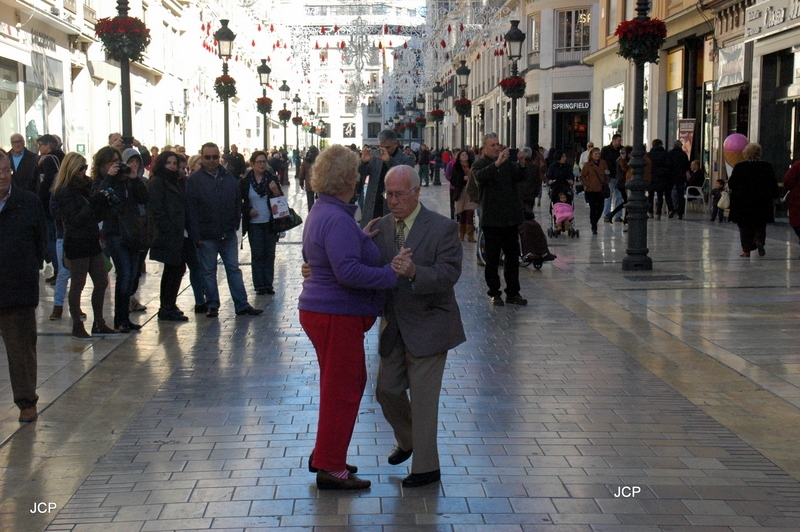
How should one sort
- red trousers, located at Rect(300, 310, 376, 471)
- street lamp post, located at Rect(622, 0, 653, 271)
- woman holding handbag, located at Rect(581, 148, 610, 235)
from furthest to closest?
woman holding handbag, located at Rect(581, 148, 610, 235) < street lamp post, located at Rect(622, 0, 653, 271) < red trousers, located at Rect(300, 310, 376, 471)

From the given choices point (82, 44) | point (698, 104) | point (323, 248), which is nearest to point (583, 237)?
point (698, 104)

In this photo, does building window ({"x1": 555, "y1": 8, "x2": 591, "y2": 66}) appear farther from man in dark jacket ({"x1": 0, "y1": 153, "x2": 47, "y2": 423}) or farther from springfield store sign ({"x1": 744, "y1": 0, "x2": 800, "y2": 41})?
man in dark jacket ({"x1": 0, "y1": 153, "x2": 47, "y2": 423})

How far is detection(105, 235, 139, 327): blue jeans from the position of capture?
32.2 ft

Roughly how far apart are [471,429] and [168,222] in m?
5.33

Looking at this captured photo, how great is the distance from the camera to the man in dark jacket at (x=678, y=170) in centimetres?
2281

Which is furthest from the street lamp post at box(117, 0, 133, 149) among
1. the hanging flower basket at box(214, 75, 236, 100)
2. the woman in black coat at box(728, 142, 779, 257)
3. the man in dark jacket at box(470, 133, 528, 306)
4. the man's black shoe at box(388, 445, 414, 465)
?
the hanging flower basket at box(214, 75, 236, 100)

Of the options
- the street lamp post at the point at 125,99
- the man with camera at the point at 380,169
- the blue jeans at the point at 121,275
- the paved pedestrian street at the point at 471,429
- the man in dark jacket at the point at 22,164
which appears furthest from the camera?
the street lamp post at the point at 125,99

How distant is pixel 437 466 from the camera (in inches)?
208

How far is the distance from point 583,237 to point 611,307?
830cm

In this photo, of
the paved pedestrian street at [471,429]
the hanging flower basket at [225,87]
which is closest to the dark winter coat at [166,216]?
the paved pedestrian street at [471,429]

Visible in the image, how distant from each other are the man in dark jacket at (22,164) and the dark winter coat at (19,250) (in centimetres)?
739

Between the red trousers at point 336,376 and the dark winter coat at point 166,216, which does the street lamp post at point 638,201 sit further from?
the red trousers at point 336,376

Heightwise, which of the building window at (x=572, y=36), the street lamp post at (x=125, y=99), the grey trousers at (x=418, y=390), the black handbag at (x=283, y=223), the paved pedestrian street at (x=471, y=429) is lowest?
the paved pedestrian street at (x=471, y=429)

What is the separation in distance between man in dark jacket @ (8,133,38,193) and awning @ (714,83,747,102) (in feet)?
52.7
